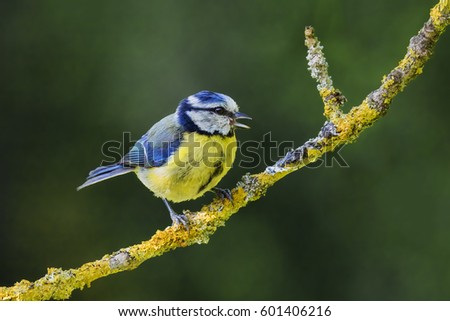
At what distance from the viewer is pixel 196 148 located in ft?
9.93

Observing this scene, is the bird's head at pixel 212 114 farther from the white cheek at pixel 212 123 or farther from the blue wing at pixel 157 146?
the blue wing at pixel 157 146

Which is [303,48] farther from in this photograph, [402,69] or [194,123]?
[402,69]

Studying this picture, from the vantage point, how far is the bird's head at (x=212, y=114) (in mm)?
2969

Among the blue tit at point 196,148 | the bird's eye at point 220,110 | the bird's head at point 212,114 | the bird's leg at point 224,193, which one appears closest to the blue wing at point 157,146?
the blue tit at point 196,148

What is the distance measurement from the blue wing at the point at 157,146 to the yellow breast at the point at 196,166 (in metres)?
0.05

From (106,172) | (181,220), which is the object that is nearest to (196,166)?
(181,220)

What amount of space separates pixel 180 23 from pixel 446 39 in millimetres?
1851

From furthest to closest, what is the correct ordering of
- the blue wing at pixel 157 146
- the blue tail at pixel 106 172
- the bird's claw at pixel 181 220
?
the blue tail at pixel 106 172 < the blue wing at pixel 157 146 < the bird's claw at pixel 181 220

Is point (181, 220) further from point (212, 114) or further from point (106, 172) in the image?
point (106, 172)

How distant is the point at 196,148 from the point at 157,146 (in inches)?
10.7

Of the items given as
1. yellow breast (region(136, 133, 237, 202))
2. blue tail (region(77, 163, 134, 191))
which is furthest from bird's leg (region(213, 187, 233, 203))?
blue tail (region(77, 163, 134, 191))

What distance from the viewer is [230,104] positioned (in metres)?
2.97

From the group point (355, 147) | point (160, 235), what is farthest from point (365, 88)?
point (160, 235)

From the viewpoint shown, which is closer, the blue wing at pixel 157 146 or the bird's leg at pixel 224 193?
the bird's leg at pixel 224 193
